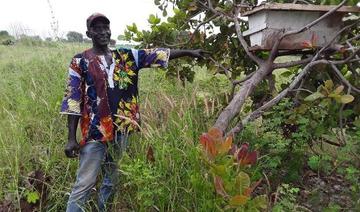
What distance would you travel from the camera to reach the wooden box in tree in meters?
2.85

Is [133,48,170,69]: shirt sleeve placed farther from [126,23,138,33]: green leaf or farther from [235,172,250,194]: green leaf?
[235,172,250,194]: green leaf

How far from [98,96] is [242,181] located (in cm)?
136

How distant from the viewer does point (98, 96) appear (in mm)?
3027

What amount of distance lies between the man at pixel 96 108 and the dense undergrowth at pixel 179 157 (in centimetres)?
15

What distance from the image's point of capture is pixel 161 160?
259cm

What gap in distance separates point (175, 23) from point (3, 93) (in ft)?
7.40

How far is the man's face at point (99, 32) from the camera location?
10.0 ft

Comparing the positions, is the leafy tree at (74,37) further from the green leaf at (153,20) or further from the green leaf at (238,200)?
the green leaf at (238,200)

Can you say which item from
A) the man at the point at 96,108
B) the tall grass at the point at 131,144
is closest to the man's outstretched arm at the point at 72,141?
→ the man at the point at 96,108

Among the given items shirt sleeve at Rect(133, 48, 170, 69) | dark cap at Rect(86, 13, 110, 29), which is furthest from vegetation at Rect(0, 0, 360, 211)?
dark cap at Rect(86, 13, 110, 29)

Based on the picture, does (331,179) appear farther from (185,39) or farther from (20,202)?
(20,202)

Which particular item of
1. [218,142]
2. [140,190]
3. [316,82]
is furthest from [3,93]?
[218,142]

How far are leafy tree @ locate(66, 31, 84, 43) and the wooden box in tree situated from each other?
3.28m

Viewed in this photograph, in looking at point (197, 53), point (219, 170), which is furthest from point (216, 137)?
point (197, 53)
